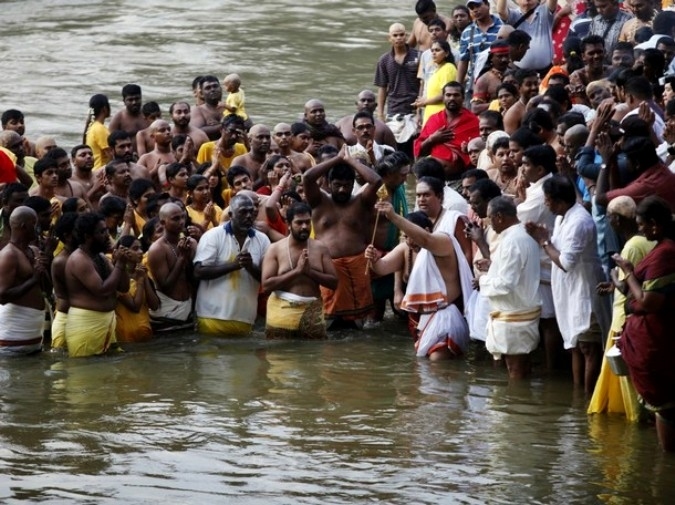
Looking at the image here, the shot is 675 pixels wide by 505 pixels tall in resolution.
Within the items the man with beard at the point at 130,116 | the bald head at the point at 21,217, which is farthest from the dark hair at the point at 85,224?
the man with beard at the point at 130,116

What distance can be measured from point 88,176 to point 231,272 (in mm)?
2414

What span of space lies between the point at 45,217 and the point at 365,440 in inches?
158

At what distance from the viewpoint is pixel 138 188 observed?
13.9 meters

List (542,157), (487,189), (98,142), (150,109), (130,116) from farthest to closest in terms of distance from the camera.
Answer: (130,116), (150,109), (98,142), (487,189), (542,157)

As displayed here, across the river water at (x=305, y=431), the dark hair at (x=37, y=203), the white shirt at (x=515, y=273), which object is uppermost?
the dark hair at (x=37, y=203)

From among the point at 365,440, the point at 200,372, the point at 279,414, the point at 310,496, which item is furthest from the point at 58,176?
the point at 310,496

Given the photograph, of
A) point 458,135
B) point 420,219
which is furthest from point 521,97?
point 420,219

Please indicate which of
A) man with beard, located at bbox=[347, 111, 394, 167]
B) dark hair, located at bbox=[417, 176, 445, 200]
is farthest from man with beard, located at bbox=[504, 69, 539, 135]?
dark hair, located at bbox=[417, 176, 445, 200]

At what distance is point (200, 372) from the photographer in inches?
484

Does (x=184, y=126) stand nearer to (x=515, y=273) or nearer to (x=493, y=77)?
(x=493, y=77)

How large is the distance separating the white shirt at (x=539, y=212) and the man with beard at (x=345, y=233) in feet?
6.44

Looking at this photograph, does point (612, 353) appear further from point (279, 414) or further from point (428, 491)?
point (279, 414)

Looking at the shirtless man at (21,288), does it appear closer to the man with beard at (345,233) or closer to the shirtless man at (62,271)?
the shirtless man at (62,271)

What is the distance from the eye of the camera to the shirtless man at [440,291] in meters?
12.2
